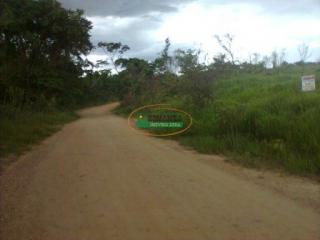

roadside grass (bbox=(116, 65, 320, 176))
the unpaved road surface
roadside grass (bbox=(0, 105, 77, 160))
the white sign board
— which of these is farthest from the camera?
roadside grass (bbox=(0, 105, 77, 160))

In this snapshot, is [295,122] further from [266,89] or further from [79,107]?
[79,107]

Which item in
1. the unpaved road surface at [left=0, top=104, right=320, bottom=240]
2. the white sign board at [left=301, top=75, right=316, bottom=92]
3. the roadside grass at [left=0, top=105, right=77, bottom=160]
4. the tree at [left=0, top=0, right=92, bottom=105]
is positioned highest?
the tree at [left=0, top=0, right=92, bottom=105]

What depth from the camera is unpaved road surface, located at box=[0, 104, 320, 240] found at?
15.9 feet

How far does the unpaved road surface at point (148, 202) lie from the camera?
4.84 m

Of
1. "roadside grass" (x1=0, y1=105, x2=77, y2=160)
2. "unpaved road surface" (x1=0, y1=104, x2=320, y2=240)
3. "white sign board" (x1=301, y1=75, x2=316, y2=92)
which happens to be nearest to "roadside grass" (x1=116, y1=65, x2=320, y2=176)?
"white sign board" (x1=301, y1=75, x2=316, y2=92)

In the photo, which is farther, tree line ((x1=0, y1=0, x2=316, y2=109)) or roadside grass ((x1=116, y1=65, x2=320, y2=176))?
tree line ((x1=0, y1=0, x2=316, y2=109))

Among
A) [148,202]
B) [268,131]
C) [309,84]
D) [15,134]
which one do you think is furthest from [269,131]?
[15,134]

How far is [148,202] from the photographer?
5.93 m

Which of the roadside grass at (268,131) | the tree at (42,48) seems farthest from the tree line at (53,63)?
the roadside grass at (268,131)

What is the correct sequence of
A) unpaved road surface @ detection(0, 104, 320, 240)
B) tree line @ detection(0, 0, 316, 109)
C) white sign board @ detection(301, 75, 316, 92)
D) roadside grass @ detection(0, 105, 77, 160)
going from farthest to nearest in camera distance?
tree line @ detection(0, 0, 316, 109) → roadside grass @ detection(0, 105, 77, 160) → white sign board @ detection(301, 75, 316, 92) → unpaved road surface @ detection(0, 104, 320, 240)

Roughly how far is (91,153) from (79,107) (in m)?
31.2

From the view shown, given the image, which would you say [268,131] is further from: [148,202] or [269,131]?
[148,202]

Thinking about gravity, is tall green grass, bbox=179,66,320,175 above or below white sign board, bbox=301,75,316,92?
below

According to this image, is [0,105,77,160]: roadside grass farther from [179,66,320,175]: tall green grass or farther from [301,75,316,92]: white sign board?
[301,75,316,92]: white sign board
